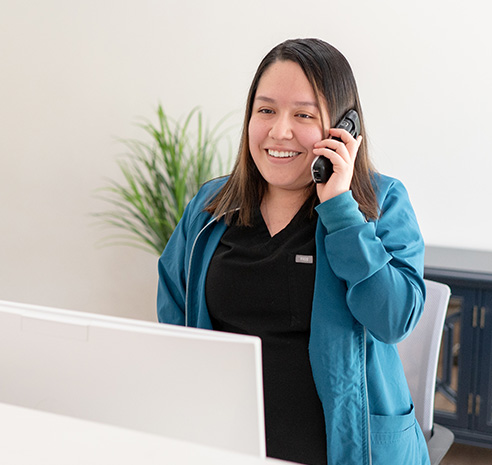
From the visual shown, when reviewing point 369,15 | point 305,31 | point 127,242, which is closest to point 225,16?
point 305,31

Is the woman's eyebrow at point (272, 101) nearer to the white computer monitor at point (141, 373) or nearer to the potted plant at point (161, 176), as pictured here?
the white computer monitor at point (141, 373)

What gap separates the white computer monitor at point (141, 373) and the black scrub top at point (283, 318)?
0.53m

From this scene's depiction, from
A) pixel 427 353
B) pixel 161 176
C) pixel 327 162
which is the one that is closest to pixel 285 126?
pixel 327 162

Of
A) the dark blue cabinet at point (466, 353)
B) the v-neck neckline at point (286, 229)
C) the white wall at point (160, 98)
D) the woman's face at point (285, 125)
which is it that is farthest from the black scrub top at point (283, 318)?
the white wall at point (160, 98)

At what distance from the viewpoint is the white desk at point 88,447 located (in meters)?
0.72

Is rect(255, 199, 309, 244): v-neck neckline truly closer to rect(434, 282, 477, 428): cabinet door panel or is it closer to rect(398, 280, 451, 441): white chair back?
rect(398, 280, 451, 441): white chair back

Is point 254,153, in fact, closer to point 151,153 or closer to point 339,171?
point 339,171

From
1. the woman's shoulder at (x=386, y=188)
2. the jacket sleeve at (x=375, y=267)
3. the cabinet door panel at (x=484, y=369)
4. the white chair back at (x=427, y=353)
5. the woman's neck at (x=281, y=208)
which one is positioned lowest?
the cabinet door panel at (x=484, y=369)

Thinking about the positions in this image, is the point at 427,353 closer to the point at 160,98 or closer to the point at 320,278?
the point at 320,278

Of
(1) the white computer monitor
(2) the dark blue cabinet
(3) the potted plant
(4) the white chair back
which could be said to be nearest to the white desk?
(1) the white computer monitor

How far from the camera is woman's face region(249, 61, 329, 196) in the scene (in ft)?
4.84

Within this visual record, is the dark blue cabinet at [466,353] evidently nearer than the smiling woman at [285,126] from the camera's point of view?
No

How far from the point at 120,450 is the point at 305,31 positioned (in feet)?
8.92

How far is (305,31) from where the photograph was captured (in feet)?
10.4
